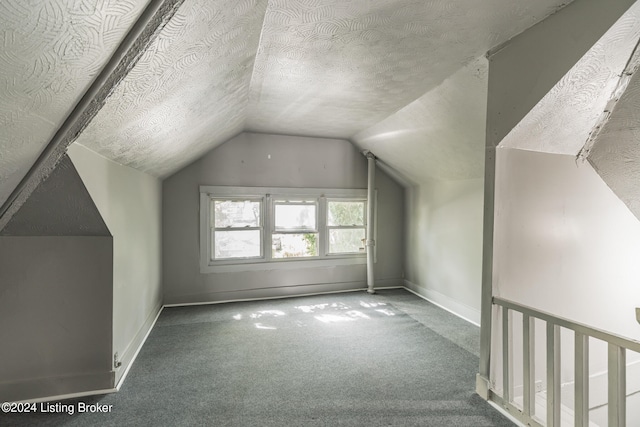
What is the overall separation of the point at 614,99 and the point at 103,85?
2698 millimetres

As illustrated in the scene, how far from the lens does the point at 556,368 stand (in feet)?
5.68

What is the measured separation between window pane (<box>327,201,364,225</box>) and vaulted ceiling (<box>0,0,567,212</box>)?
60.3 inches

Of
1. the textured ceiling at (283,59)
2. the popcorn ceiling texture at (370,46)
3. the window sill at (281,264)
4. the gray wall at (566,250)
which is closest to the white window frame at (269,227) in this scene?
the window sill at (281,264)

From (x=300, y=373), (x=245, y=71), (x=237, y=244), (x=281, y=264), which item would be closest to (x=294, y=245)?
(x=281, y=264)

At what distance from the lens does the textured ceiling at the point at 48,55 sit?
30.3 inches

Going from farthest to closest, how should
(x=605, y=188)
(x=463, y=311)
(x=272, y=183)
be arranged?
1. (x=272, y=183)
2. (x=463, y=311)
3. (x=605, y=188)

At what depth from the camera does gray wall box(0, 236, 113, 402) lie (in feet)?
6.56

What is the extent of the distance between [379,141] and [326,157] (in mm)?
872

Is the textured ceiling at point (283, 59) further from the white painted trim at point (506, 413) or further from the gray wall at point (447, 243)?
the white painted trim at point (506, 413)

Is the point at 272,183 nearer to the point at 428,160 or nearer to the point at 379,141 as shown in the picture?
the point at 379,141

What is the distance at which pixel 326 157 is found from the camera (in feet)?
15.1

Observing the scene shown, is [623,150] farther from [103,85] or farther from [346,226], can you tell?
[346,226]

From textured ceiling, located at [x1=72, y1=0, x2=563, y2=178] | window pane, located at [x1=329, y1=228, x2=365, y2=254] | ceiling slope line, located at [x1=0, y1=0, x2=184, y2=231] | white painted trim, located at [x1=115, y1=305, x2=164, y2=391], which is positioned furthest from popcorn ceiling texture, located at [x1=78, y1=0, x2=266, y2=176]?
window pane, located at [x1=329, y1=228, x2=365, y2=254]

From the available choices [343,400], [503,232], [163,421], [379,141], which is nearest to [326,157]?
[379,141]
